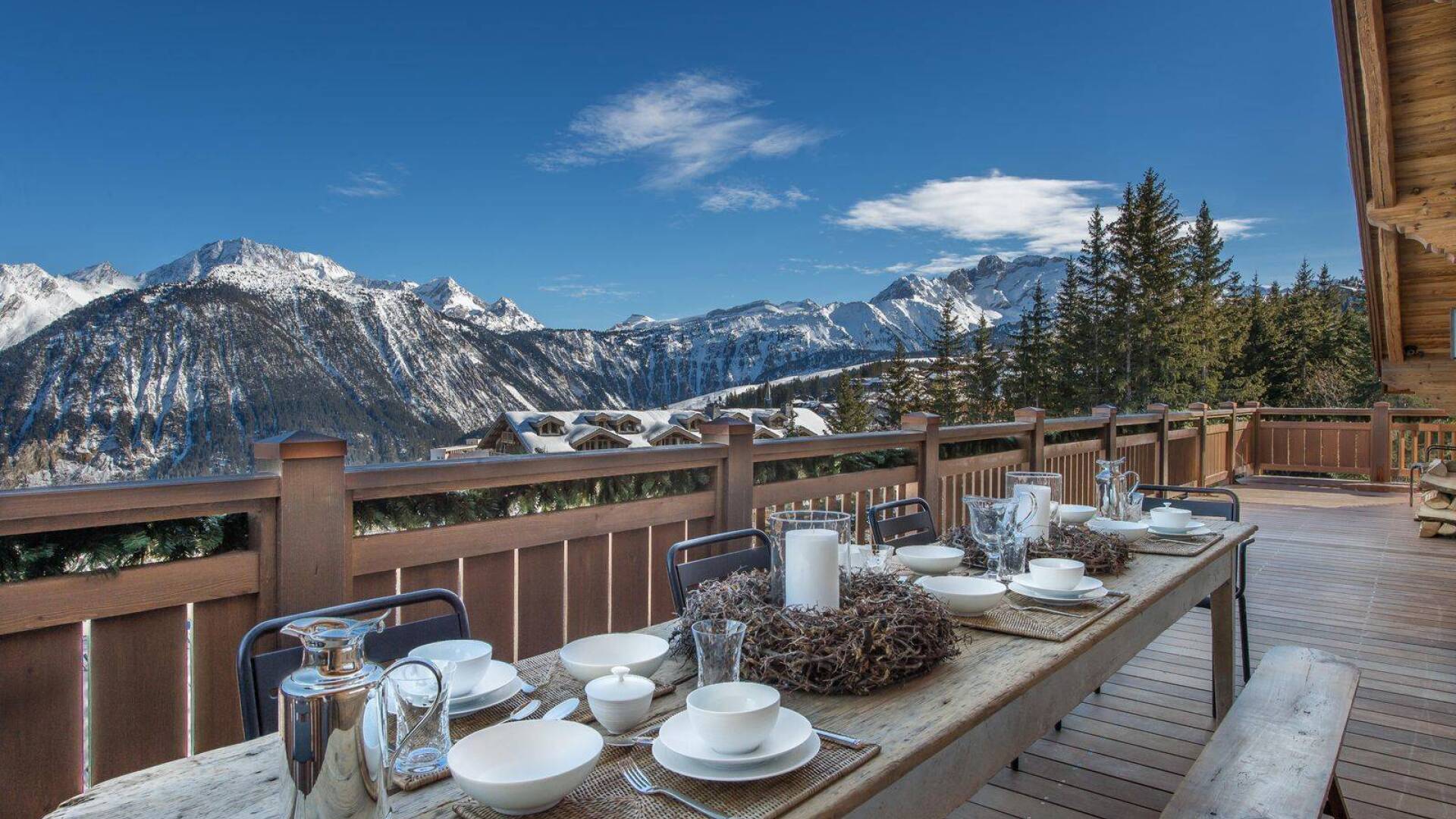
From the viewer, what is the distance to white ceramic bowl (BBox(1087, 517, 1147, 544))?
2305 mm

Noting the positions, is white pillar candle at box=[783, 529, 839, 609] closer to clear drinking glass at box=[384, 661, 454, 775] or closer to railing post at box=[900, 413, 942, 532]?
clear drinking glass at box=[384, 661, 454, 775]

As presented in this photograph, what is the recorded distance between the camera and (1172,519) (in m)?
2.47

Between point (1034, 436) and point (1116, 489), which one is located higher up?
point (1034, 436)

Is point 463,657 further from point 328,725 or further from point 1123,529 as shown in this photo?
point 1123,529

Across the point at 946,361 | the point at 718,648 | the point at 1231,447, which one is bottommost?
the point at 1231,447

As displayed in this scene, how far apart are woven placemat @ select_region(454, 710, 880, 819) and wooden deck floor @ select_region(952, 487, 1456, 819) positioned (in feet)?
5.12

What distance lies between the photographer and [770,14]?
18875 mm

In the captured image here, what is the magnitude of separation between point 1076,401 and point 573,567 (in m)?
25.6

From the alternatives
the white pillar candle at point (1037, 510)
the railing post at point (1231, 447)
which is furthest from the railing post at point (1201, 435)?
the white pillar candle at point (1037, 510)

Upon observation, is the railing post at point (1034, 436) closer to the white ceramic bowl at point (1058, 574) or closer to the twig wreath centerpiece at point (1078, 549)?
the twig wreath centerpiece at point (1078, 549)

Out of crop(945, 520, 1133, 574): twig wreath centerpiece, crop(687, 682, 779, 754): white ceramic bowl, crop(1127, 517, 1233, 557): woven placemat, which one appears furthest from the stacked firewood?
crop(687, 682, 779, 754): white ceramic bowl

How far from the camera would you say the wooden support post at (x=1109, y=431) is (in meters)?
6.13

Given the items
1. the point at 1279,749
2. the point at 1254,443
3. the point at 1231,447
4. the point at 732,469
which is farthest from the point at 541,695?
the point at 1254,443

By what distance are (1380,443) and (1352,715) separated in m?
7.86
